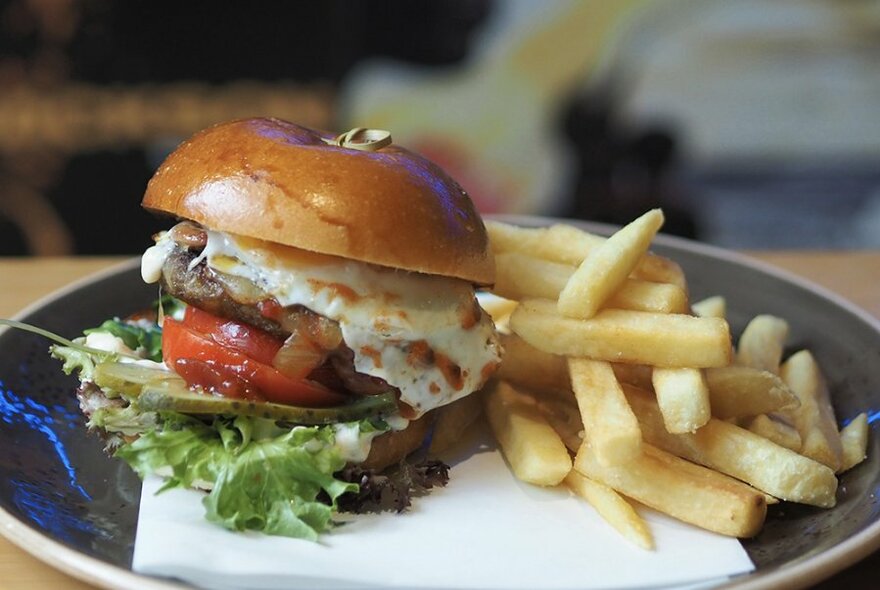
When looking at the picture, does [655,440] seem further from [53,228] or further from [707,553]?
[53,228]

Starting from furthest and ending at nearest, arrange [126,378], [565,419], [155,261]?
1. [565,419]
2. [155,261]
3. [126,378]

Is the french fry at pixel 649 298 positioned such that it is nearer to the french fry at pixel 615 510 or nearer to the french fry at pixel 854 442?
the french fry at pixel 615 510

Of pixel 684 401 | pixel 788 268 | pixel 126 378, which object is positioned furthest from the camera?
pixel 788 268

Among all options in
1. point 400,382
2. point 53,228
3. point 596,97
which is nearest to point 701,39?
point 596,97

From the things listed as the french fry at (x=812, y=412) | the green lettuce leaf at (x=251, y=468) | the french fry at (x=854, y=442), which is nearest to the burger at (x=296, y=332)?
the green lettuce leaf at (x=251, y=468)

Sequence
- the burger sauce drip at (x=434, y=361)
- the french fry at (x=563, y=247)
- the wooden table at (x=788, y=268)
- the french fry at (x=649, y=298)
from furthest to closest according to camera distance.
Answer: the wooden table at (x=788, y=268) → the french fry at (x=563, y=247) → the french fry at (x=649, y=298) → the burger sauce drip at (x=434, y=361)

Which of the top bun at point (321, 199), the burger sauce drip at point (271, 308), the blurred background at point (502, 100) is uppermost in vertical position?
the top bun at point (321, 199)

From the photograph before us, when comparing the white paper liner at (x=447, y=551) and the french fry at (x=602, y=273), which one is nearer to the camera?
the white paper liner at (x=447, y=551)

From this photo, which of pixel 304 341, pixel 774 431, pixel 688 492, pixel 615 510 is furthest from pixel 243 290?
pixel 774 431

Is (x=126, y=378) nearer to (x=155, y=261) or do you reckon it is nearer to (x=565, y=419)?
(x=155, y=261)
